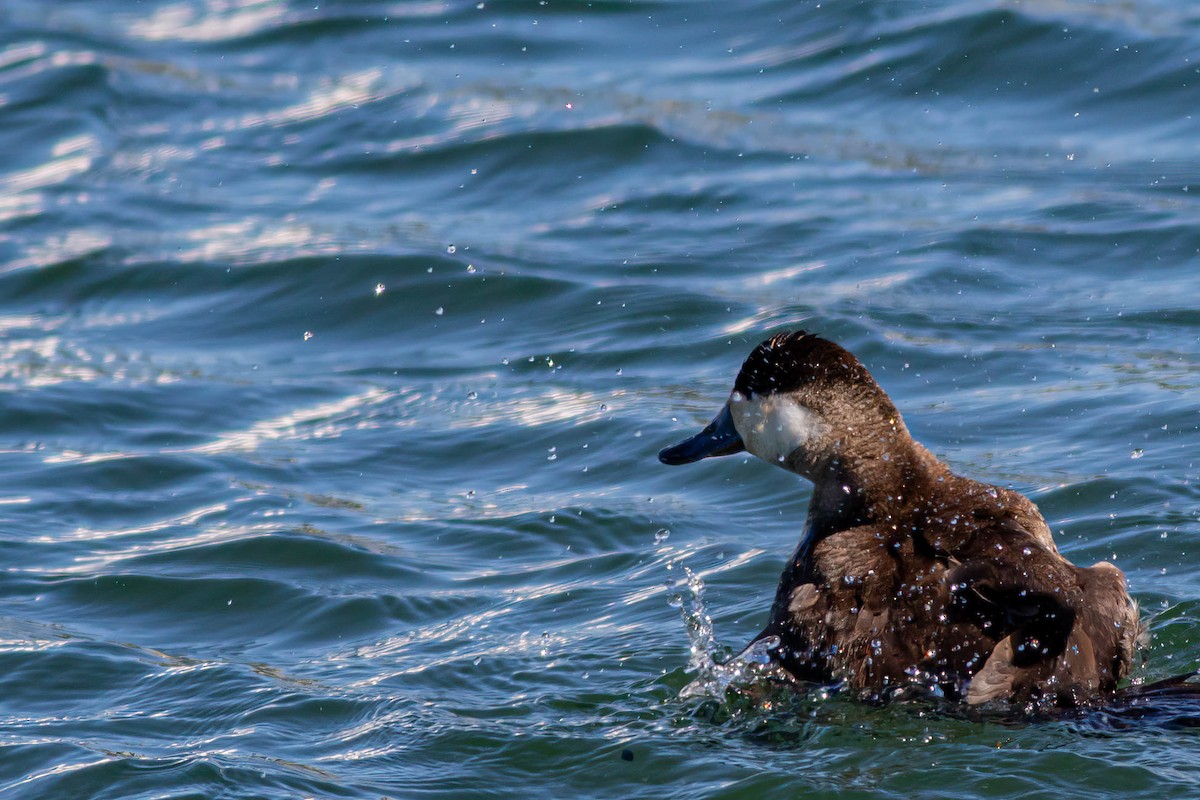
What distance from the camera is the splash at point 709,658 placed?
206 inches

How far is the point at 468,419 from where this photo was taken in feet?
28.4

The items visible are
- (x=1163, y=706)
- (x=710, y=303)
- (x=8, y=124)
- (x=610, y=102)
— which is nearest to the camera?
(x=1163, y=706)

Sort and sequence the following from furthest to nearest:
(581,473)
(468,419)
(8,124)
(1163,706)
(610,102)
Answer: (8,124) → (610,102) → (468,419) → (581,473) → (1163,706)

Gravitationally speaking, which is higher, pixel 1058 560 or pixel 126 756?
pixel 1058 560

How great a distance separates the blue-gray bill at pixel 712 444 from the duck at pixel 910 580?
1.14ft

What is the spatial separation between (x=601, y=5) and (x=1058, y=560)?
1012cm

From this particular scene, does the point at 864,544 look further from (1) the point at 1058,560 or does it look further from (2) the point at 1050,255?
(2) the point at 1050,255

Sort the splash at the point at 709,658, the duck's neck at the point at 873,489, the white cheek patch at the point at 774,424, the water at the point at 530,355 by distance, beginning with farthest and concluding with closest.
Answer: the white cheek patch at the point at 774,424 < the water at the point at 530,355 < the duck's neck at the point at 873,489 < the splash at the point at 709,658

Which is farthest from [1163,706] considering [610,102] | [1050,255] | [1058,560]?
[610,102]

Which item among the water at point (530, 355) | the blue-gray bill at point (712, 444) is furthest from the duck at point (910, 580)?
the blue-gray bill at point (712, 444)

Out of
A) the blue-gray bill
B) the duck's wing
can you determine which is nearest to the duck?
the duck's wing

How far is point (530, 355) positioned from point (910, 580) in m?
4.61

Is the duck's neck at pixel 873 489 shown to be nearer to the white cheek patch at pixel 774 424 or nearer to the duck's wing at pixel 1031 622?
the white cheek patch at pixel 774 424

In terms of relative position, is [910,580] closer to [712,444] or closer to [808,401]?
[808,401]
